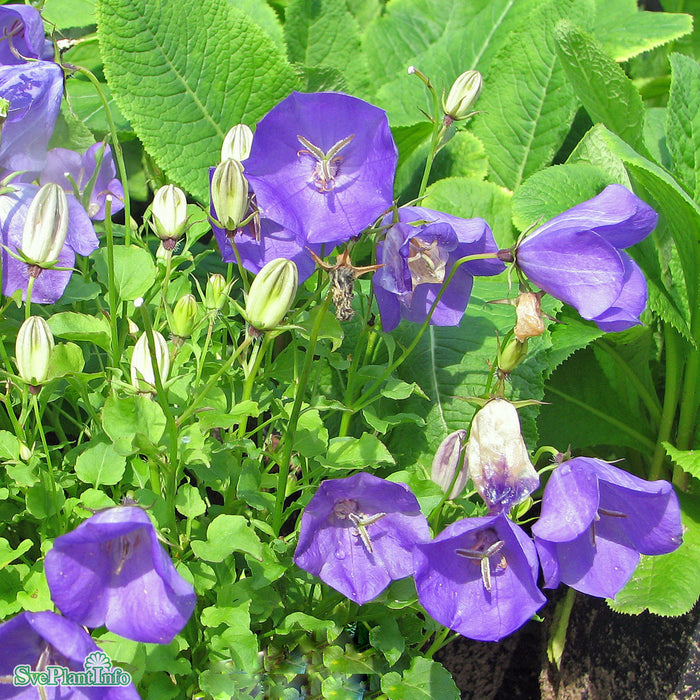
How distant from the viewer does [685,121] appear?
1215 millimetres

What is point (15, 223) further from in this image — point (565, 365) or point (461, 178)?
point (565, 365)

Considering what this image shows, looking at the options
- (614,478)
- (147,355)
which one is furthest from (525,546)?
(147,355)

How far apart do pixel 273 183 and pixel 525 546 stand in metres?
0.45

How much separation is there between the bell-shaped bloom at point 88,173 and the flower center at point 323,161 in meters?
0.29

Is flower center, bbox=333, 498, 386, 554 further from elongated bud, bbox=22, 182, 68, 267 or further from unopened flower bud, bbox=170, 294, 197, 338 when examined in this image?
elongated bud, bbox=22, 182, 68, 267

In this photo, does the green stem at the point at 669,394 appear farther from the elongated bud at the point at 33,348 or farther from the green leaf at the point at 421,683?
the elongated bud at the point at 33,348

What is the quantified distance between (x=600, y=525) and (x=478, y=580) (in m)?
0.14

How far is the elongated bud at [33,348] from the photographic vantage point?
0.67 metres

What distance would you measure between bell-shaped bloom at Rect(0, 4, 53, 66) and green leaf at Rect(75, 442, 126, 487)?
49 centimetres

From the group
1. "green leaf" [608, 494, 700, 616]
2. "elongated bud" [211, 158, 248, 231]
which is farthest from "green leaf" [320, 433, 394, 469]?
"green leaf" [608, 494, 700, 616]

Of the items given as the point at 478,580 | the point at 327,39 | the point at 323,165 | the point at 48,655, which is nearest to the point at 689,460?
the point at 478,580

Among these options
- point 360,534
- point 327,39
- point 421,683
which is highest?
point 327,39

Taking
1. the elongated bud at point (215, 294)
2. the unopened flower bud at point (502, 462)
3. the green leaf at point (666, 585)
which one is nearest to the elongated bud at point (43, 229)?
the elongated bud at point (215, 294)

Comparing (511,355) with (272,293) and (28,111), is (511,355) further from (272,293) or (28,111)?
(28,111)
